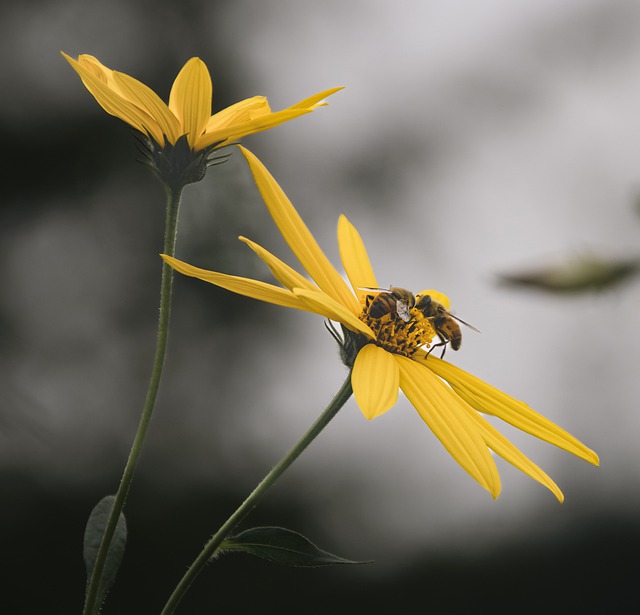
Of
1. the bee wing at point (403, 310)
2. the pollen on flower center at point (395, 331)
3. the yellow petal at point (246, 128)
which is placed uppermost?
the yellow petal at point (246, 128)

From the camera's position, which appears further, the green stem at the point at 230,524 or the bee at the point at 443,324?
the bee at the point at 443,324

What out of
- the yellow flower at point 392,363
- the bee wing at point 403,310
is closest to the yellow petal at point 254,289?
the yellow flower at point 392,363

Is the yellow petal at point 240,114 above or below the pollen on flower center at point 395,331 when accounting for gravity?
A: above

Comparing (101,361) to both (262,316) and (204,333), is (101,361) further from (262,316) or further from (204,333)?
(262,316)

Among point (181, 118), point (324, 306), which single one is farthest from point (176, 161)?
point (324, 306)

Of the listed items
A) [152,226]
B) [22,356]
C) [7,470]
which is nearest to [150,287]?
[152,226]

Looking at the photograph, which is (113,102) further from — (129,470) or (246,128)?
(129,470)

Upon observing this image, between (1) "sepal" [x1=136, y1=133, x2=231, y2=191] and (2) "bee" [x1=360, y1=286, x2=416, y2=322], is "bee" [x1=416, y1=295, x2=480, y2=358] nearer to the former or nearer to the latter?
(2) "bee" [x1=360, y1=286, x2=416, y2=322]

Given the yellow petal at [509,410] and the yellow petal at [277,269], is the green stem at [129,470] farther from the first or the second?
the yellow petal at [509,410]
